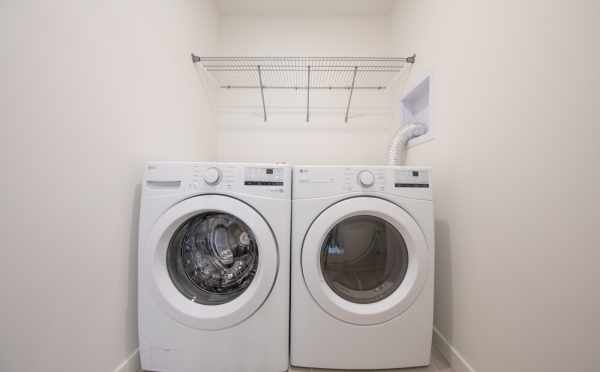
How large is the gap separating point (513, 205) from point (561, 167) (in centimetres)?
17

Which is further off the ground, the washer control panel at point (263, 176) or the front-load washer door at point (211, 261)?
the washer control panel at point (263, 176)

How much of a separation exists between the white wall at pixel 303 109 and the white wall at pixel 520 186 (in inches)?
29.6

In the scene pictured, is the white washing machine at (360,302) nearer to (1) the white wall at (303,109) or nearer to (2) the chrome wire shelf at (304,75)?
(1) the white wall at (303,109)

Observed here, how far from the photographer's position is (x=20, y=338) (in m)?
0.57

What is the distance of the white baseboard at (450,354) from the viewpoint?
2.90 feet

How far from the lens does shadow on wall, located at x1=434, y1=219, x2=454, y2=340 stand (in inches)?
39.0

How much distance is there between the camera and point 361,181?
0.89 meters

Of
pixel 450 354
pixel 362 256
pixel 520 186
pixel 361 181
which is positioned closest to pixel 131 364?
pixel 362 256

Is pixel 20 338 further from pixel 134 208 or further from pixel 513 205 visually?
pixel 513 205

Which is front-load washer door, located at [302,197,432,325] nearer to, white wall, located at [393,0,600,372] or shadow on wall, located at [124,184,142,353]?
white wall, located at [393,0,600,372]

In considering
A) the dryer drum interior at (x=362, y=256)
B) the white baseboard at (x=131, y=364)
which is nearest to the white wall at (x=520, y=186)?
the dryer drum interior at (x=362, y=256)

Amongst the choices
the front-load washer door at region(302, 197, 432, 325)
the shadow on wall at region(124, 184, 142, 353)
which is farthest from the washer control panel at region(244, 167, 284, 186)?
the shadow on wall at region(124, 184, 142, 353)

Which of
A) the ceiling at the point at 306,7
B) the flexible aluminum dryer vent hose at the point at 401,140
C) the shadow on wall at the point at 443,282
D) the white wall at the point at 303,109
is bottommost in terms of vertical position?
the shadow on wall at the point at 443,282

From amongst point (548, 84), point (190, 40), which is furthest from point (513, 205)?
point (190, 40)
